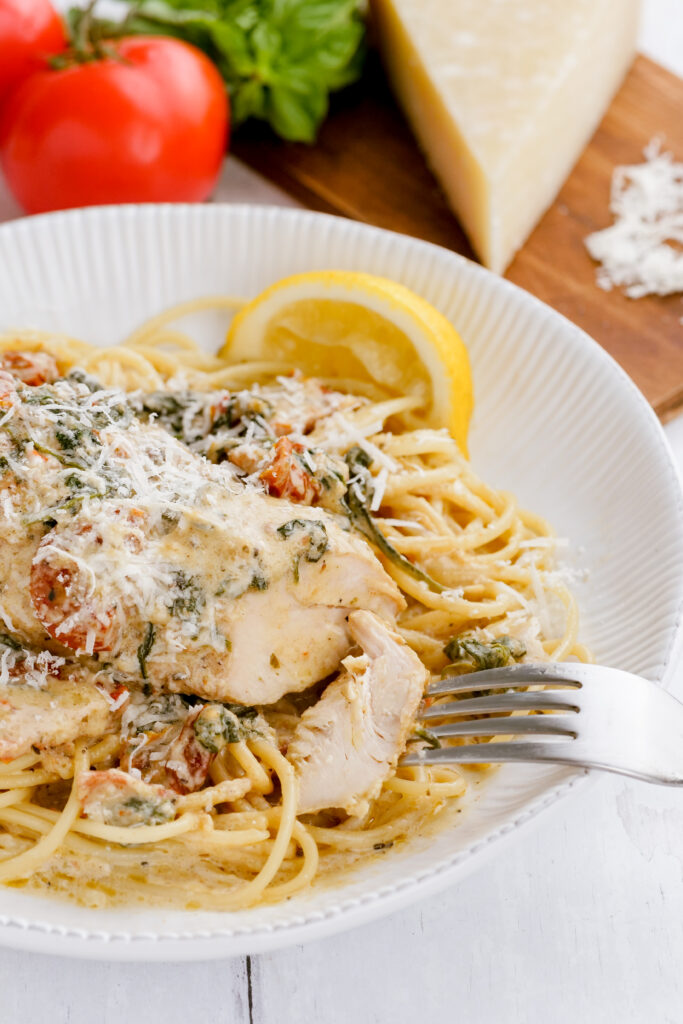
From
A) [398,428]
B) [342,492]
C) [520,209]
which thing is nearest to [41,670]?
[342,492]

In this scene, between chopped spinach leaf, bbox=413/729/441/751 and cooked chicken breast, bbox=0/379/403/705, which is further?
chopped spinach leaf, bbox=413/729/441/751

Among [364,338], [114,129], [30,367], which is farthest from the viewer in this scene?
[114,129]

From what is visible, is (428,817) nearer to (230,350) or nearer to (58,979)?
(58,979)

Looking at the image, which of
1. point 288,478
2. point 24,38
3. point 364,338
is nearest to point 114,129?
point 24,38

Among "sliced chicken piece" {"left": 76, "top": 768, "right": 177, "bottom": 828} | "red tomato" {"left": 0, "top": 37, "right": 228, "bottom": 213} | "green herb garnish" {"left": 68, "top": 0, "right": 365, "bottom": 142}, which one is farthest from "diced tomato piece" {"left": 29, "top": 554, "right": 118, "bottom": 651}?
"green herb garnish" {"left": 68, "top": 0, "right": 365, "bottom": 142}

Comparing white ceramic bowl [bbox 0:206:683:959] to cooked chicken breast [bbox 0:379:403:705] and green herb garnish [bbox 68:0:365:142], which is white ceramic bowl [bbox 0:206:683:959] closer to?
cooked chicken breast [bbox 0:379:403:705]

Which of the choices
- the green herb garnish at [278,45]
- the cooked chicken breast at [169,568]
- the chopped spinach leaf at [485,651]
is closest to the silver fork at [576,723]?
the chopped spinach leaf at [485,651]

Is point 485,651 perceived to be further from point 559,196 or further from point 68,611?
point 559,196
